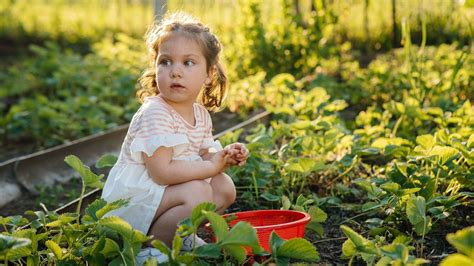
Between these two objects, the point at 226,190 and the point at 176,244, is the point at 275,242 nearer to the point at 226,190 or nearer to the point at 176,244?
the point at 176,244

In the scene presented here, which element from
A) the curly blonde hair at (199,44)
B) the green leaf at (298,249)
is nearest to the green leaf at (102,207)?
the green leaf at (298,249)

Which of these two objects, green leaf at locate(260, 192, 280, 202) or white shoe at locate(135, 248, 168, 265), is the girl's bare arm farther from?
green leaf at locate(260, 192, 280, 202)

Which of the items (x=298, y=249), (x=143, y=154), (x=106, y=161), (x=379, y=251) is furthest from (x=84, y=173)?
(x=379, y=251)

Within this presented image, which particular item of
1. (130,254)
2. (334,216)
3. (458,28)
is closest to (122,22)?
(458,28)

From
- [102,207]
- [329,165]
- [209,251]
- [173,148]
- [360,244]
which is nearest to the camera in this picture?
[209,251]

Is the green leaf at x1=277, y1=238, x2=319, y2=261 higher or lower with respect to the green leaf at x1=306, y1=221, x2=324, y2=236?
higher

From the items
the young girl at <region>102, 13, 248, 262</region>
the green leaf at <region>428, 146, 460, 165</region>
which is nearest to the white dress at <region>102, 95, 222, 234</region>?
the young girl at <region>102, 13, 248, 262</region>

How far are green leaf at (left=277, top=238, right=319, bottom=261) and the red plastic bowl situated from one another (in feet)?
0.67

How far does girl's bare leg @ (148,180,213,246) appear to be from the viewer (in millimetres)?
3092

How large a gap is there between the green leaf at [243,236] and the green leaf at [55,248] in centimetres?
66

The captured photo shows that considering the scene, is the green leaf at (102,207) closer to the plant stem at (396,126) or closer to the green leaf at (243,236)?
the green leaf at (243,236)

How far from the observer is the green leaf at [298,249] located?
270cm

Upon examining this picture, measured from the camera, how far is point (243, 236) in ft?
8.39

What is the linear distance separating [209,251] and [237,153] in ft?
2.01
